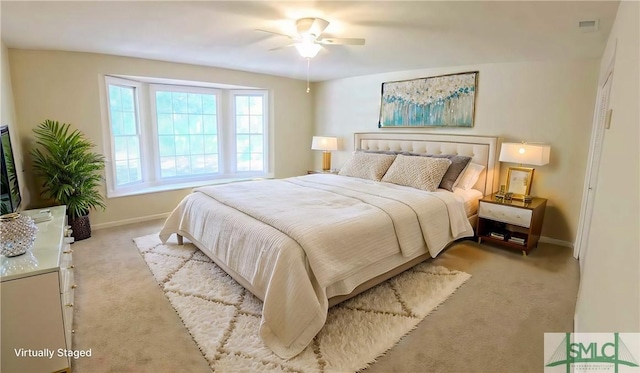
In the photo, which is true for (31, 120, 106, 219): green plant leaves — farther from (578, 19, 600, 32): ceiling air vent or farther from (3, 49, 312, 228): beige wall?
(578, 19, 600, 32): ceiling air vent

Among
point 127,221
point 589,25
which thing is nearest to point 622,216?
point 589,25

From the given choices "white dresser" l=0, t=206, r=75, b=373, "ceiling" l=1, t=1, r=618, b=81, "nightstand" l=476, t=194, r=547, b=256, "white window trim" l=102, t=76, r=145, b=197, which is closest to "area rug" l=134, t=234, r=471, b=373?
"white dresser" l=0, t=206, r=75, b=373

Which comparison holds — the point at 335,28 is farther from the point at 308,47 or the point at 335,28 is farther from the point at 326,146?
the point at 326,146

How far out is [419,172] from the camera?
12.0 feet

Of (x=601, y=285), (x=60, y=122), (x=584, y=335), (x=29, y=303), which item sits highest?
(x=60, y=122)

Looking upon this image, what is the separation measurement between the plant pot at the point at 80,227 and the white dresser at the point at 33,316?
2156 mm

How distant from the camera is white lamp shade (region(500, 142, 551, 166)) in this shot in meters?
3.33

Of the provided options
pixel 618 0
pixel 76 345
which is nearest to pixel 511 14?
pixel 618 0

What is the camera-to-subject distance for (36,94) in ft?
11.7

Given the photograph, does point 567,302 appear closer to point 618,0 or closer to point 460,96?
point 618,0

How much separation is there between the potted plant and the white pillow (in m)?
4.19

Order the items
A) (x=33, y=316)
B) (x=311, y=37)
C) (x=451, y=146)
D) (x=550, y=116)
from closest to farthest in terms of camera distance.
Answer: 1. (x=33, y=316)
2. (x=311, y=37)
3. (x=550, y=116)
4. (x=451, y=146)

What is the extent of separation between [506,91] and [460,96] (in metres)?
0.51

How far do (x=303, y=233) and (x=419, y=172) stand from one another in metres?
2.00
